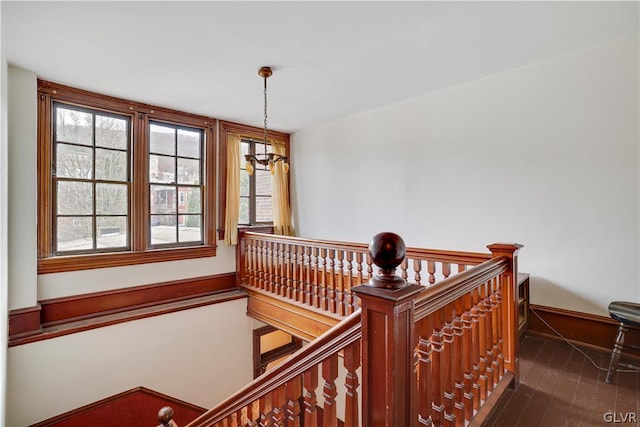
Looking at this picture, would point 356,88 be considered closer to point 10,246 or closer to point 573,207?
point 573,207

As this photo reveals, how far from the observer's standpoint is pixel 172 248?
421 cm

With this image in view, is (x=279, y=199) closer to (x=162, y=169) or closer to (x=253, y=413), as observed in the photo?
(x=162, y=169)

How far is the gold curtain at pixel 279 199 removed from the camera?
207 inches

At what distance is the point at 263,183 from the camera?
17.4ft

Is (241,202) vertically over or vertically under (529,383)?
over

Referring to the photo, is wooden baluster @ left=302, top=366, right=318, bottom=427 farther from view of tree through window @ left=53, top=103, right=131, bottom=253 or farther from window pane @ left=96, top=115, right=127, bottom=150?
window pane @ left=96, top=115, right=127, bottom=150

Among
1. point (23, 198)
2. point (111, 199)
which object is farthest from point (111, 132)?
point (23, 198)

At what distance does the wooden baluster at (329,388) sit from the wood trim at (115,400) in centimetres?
334

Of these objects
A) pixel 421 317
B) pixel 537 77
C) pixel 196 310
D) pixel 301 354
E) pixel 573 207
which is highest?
pixel 537 77

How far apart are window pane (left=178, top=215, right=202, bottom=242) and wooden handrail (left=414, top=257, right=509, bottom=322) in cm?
384

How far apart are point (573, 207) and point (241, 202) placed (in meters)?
4.20

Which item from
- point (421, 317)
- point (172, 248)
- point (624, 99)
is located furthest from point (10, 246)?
point (624, 99)

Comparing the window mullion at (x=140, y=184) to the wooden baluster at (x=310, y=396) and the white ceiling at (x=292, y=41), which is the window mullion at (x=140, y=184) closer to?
the white ceiling at (x=292, y=41)

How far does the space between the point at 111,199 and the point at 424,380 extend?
3.99 m
